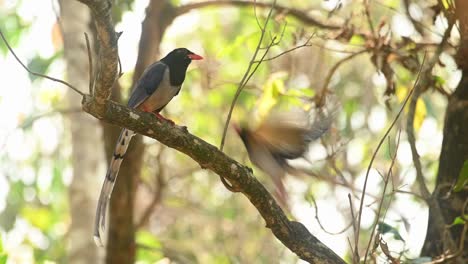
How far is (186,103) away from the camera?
7316mm

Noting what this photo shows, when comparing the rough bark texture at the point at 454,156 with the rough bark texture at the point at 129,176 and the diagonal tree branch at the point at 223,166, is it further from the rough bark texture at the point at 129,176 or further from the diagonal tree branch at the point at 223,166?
the rough bark texture at the point at 129,176

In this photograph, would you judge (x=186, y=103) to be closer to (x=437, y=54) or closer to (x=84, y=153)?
(x=84, y=153)

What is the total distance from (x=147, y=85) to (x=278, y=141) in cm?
A: 68

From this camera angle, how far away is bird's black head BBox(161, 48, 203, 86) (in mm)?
3723

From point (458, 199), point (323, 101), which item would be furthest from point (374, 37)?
point (458, 199)

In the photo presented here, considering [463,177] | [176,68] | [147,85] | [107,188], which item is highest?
[176,68]

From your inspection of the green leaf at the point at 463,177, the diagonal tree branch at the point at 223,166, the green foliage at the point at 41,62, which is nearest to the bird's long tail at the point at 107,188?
the diagonal tree branch at the point at 223,166

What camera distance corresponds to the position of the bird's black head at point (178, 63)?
3.72 metres

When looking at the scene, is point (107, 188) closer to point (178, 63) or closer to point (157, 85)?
point (157, 85)

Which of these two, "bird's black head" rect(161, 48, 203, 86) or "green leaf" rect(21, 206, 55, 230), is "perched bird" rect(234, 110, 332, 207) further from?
"green leaf" rect(21, 206, 55, 230)

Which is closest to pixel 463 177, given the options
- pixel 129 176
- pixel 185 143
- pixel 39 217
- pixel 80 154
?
pixel 185 143

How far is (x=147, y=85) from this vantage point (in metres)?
3.65

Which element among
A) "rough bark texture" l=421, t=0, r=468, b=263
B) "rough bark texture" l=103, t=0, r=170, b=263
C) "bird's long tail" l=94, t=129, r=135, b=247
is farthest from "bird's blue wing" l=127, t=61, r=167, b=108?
"rough bark texture" l=421, t=0, r=468, b=263

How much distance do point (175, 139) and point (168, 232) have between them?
519 cm
